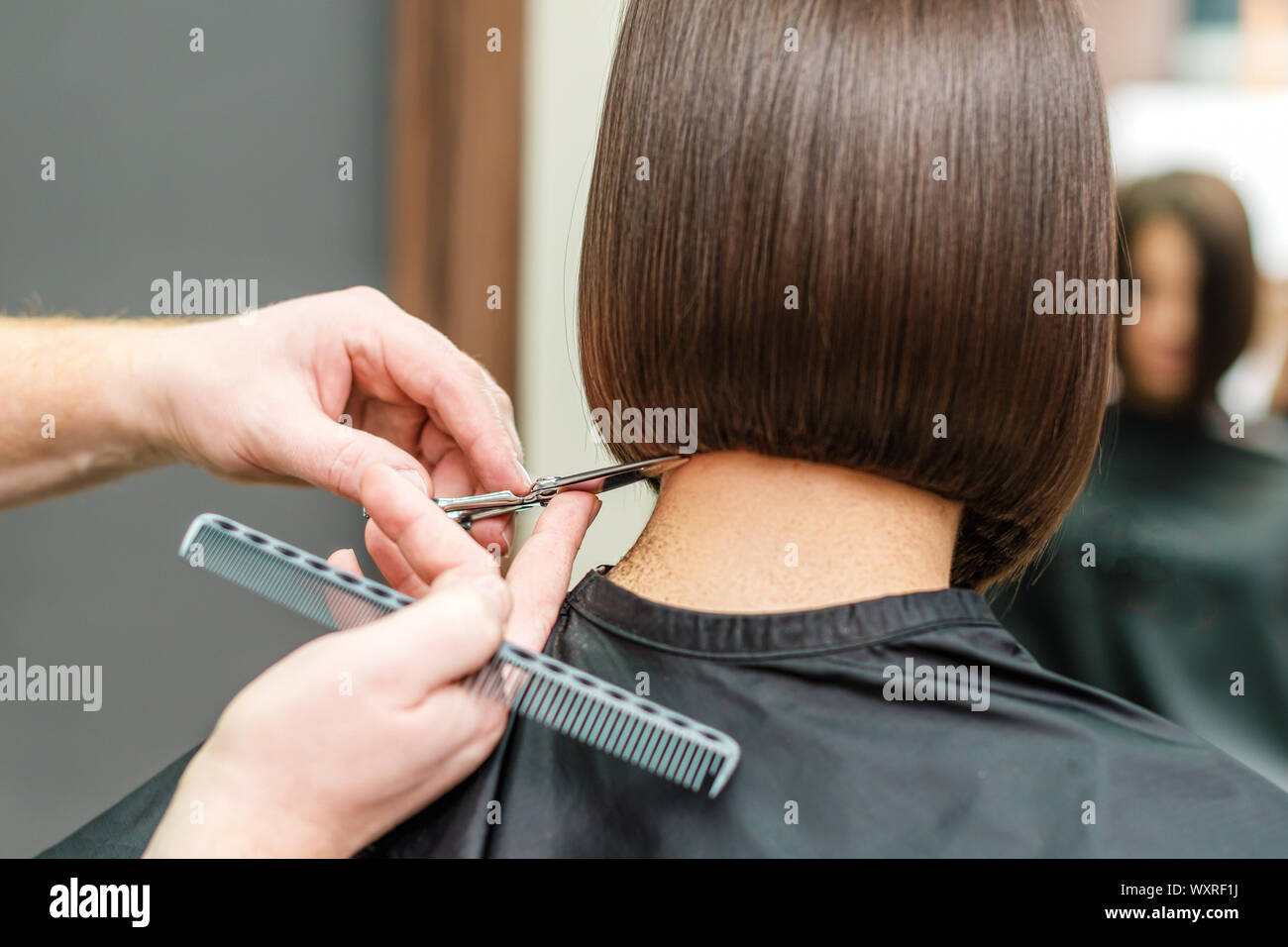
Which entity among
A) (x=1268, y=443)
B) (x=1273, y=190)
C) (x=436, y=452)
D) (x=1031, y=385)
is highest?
(x=1273, y=190)

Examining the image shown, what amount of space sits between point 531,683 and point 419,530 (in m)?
0.12

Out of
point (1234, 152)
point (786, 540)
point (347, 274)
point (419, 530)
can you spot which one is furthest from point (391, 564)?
point (1234, 152)

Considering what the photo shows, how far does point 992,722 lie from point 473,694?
0.97ft

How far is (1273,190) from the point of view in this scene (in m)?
1.79

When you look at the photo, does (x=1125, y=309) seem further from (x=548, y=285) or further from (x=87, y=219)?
(x=87, y=219)

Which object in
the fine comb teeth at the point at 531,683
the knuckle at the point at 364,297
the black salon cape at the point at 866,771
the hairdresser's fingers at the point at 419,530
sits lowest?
the black salon cape at the point at 866,771

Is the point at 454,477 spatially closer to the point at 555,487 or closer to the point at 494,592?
the point at 555,487

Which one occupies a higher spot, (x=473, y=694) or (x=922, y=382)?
(x=922, y=382)

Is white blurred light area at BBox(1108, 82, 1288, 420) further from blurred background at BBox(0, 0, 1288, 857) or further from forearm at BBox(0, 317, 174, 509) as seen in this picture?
forearm at BBox(0, 317, 174, 509)

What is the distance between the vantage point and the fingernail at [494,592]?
52 centimetres

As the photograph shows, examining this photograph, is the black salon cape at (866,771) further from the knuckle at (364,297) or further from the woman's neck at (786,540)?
the knuckle at (364,297)

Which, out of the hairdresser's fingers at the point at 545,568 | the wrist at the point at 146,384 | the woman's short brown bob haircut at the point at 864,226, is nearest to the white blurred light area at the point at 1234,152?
the woman's short brown bob haircut at the point at 864,226

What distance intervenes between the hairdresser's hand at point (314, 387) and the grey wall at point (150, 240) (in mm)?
917
